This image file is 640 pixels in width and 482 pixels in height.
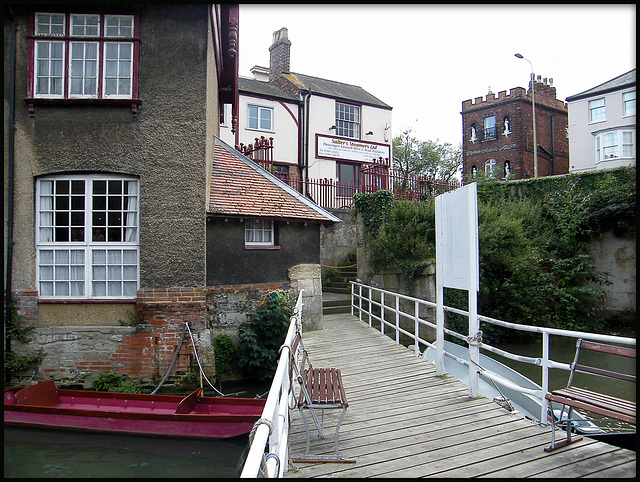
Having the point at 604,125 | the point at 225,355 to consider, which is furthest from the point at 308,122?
the point at 604,125

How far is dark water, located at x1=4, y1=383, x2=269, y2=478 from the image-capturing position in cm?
649

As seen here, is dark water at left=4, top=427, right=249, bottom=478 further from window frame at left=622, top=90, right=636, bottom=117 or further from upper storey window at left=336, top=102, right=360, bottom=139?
window frame at left=622, top=90, right=636, bottom=117

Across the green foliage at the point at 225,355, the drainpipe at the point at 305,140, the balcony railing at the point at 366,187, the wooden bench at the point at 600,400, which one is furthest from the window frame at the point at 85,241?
the drainpipe at the point at 305,140

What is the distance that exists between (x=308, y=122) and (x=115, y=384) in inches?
640

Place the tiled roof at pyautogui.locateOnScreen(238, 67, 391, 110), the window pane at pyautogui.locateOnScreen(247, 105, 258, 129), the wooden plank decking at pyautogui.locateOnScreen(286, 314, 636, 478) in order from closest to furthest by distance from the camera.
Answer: the wooden plank decking at pyautogui.locateOnScreen(286, 314, 636, 478)
the window pane at pyautogui.locateOnScreen(247, 105, 258, 129)
the tiled roof at pyautogui.locateOnScreen(238, 67, 391, 110)

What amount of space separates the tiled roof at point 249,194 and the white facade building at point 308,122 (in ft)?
23.5

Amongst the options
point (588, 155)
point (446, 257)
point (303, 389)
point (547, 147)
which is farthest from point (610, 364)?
point (547, 147)

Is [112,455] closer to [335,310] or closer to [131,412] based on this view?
[131,412]

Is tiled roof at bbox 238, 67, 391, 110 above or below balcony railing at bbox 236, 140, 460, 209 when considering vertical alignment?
above

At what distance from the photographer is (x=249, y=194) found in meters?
11.2

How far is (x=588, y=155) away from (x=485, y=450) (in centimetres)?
2814

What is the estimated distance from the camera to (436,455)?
416 cm

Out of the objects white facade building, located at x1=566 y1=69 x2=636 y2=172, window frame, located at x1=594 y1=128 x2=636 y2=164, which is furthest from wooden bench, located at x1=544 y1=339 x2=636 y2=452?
window frame, located at x1=594 y1=128 x2=636 y2=164

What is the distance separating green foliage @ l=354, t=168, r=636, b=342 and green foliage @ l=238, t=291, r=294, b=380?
16.6 ft
